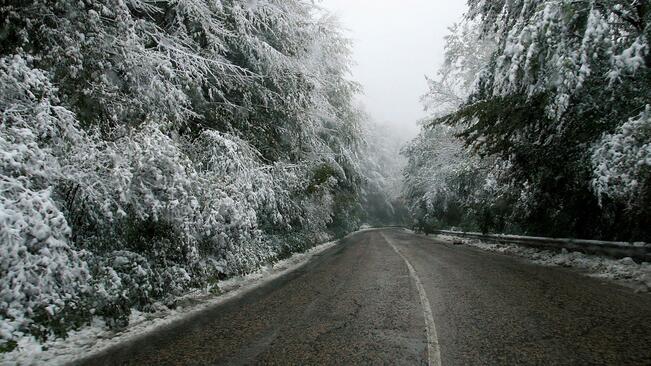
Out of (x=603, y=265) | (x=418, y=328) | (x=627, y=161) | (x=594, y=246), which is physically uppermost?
(x=627, y=161)

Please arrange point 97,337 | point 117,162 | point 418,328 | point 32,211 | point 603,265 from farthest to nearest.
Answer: point 603,265 < point 117,162 < point 97,337 < point 418,328 < point 32,211

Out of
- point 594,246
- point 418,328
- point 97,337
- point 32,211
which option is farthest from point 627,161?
point 32,211

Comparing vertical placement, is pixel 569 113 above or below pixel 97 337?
above

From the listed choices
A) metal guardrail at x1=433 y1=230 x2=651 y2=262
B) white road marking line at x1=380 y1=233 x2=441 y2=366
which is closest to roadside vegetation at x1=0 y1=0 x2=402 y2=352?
white road marking line at x1=380 y1=233 x2=441 y2=366

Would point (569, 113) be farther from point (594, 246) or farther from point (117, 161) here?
point (117, 161)

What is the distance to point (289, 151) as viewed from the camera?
1375cm

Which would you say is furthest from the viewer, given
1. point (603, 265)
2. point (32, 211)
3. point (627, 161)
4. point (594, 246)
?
point (594, 246)

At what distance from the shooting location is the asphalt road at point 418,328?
3838 mm

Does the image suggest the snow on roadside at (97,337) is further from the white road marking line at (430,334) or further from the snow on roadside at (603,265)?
the snow on roadside at (603,265)

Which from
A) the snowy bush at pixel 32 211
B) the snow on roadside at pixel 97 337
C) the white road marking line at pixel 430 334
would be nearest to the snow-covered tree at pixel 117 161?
the snowy bush at pixel 32 211

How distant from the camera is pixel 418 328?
4.73 metres

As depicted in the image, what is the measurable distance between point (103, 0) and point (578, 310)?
8.58 metres

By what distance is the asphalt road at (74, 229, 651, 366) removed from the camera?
384 centimetres

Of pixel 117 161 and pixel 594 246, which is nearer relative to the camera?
pixel 117 161
